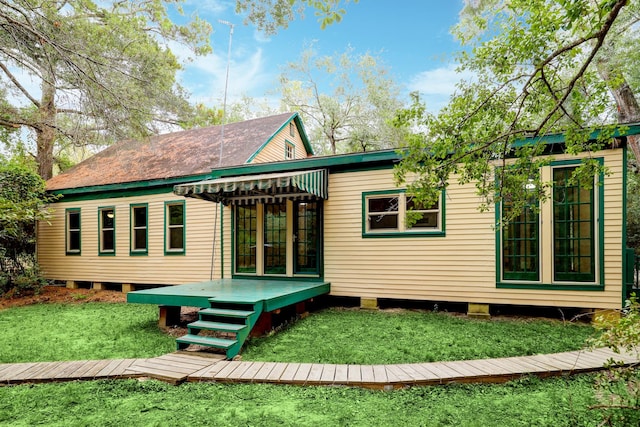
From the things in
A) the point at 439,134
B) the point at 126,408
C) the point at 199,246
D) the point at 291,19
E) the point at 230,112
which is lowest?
the point at 126,408

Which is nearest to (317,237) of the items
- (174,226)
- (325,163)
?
(325,163)

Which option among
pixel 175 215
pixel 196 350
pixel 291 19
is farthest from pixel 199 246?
pixel 291 19

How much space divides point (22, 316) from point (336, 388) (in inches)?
303

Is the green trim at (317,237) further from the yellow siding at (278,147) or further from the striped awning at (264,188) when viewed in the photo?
the yellow siding at (278,147)

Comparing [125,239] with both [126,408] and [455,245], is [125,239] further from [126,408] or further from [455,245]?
[455,245]

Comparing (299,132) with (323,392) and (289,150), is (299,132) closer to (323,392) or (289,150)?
(289,150)

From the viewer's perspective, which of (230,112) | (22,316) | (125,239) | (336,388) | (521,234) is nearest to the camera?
(336,388)

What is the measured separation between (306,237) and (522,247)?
4247mm

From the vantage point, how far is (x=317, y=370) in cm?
351

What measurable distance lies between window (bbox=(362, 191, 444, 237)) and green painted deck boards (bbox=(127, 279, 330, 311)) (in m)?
1.75

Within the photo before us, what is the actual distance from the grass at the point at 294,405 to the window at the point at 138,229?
6487mm

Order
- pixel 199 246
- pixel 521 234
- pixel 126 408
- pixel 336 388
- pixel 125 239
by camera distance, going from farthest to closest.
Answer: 1. pixel 125 239
2. pixel 199 246
3. pixel 521 234
4. pixel 336 388
5. pixel 126 408

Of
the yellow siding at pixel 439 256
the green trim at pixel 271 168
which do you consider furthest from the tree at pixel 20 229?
the yellow siding at pixel 439 256

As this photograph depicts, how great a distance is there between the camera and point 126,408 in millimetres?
2910
